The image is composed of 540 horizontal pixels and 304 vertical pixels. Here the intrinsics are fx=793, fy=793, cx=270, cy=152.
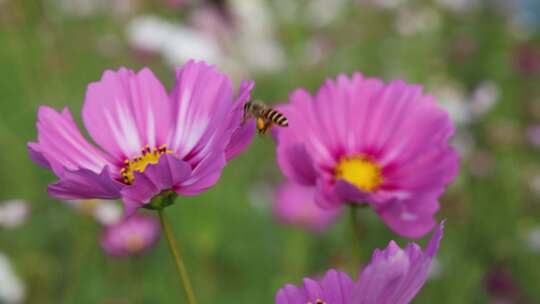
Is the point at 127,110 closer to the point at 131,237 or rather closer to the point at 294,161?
the point at 294,161

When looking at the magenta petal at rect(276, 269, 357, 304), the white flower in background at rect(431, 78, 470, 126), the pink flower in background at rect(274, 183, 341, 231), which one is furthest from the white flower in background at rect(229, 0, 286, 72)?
the magenta petal at rect(276, 269, 357, 304)

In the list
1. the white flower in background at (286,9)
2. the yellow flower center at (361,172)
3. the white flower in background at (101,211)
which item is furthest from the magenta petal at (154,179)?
the white flower in background at (286,9)

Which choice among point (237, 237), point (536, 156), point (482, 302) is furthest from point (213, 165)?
point (536, 156)

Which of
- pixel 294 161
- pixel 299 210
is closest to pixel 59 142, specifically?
pixel 294 161

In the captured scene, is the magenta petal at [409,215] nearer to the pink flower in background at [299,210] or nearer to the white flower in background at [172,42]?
the pink flower in background at [299,210]

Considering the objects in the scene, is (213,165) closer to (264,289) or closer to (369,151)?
(369,151)

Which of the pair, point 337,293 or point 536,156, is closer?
point 337,293

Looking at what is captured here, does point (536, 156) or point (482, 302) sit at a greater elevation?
point (536, 156)
